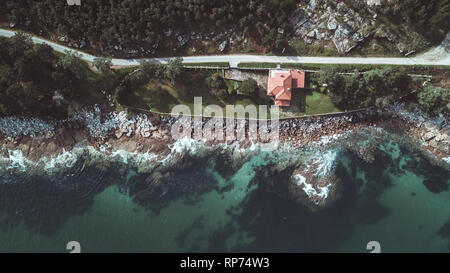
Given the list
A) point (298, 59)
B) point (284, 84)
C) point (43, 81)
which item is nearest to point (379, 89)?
point (298, 59)

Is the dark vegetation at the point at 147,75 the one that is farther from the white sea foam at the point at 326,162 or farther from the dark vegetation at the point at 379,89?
the white sea foam at the point at 326,162

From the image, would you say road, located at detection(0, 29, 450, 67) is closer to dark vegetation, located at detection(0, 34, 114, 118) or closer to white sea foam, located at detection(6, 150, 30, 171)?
dark vegetation, located at detection(0, 34, 114, 118)

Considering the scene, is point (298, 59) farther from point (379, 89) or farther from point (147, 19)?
point (147, 19)

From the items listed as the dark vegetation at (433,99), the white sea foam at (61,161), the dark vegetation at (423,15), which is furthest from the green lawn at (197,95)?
the dark vegetation at (423,15)

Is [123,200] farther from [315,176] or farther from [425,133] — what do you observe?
[425,133]
